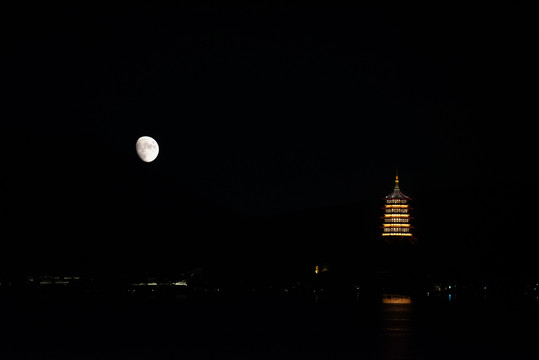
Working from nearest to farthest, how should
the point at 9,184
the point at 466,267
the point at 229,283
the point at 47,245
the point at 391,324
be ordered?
the point at 391,324 < the point at 229,283 < the point at 47,245 < the point at 466,267 < the point at 9,184

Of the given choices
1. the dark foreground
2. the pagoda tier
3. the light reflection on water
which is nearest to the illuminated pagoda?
the pagoda tier

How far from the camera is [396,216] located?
472 ft

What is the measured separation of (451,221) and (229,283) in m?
115

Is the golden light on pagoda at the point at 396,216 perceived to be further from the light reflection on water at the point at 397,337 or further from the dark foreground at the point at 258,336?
the light reflection on water at the point at 397,337

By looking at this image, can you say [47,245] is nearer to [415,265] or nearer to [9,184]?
[9,184]

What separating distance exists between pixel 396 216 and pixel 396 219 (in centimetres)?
64

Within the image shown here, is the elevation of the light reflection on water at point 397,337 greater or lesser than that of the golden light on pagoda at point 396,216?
lesser

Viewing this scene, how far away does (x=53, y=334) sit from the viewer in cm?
2000

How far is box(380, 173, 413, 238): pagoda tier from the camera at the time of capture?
142 metres

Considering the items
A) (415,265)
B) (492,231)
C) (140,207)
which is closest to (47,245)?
(140,207)

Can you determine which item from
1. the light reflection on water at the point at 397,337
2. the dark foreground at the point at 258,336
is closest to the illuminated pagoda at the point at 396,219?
the dark foreground at the point at 258,336

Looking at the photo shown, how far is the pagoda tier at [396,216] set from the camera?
466 ft

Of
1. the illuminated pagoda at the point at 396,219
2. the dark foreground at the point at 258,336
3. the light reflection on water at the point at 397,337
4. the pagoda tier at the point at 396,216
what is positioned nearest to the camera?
the dark foreground at the point at 258,336

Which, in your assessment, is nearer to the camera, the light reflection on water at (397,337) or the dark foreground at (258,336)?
the dark foreground at (258,336)
